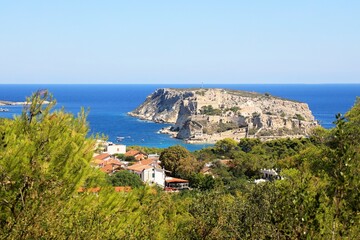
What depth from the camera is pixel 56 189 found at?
6113mm

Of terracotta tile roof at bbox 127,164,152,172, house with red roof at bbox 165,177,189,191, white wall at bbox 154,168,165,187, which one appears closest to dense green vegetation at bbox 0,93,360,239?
house with red roof at bbox 165,177,189,191

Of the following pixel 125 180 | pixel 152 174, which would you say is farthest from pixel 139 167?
pixel 125 180

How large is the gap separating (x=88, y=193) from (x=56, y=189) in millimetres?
1523

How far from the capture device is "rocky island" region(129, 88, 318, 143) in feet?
238

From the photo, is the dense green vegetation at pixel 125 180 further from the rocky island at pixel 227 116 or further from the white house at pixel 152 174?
the rocky island at pixel 227 116

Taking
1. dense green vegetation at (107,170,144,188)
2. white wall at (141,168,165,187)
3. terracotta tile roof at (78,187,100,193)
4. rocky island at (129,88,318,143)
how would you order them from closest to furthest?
terracotta tile roof at (78,187,100,193)
dense green vegetation at (107,170,144,188)
white wall at (141,168,165,187)
rocky island at (129,88,318,143)

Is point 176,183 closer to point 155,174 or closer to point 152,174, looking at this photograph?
point 155,174

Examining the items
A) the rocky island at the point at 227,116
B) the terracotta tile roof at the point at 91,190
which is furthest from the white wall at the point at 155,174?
the rocky island at the point at 227,116

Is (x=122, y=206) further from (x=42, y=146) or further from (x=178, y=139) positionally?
(x=178, y=139)

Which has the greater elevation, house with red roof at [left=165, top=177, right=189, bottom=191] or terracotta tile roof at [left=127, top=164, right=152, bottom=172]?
terracotta tile roof at [left=127, top=164, right=152, bottom=172]

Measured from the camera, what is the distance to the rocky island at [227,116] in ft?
238

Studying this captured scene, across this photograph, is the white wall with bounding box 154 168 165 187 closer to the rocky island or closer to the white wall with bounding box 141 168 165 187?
the white wall with bounding box 141 168 165 187

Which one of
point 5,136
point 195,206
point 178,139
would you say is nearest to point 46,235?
point 5,136

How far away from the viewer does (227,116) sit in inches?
3093
